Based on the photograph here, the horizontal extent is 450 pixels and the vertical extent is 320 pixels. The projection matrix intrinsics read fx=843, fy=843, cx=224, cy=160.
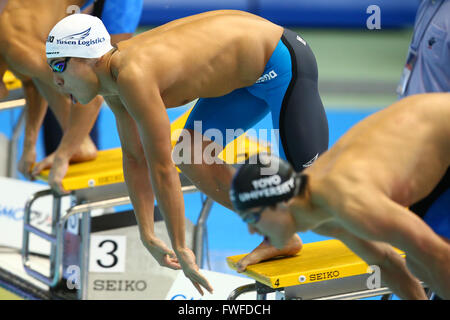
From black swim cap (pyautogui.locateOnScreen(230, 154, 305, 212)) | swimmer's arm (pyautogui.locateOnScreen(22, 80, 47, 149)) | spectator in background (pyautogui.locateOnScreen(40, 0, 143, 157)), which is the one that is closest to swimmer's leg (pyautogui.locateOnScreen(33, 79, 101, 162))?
swimmer's arm (pyautogui.locateOnScreen(22, 80, 47, 149))

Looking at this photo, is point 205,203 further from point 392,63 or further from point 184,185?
point 392,63

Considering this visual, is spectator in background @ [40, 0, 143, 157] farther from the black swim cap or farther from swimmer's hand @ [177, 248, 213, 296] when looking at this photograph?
the black swim cap

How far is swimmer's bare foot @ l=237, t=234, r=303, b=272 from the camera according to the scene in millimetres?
3797

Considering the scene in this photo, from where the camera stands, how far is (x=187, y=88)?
3.60m

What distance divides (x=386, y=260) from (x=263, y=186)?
→ 698 mm

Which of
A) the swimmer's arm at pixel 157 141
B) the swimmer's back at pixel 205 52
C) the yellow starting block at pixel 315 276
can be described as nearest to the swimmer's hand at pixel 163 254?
the swimmer's arm at pixel 157 141

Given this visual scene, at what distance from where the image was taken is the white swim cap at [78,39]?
350 centimetres

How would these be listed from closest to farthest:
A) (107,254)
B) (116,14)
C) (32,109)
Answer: (107,254)
(116,14)
(32,109)

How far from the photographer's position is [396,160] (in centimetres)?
286

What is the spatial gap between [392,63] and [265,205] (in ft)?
28.4

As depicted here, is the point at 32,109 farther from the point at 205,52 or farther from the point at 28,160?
the point at 205,52

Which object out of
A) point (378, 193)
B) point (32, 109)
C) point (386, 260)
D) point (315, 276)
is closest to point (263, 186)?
point (378, 193)

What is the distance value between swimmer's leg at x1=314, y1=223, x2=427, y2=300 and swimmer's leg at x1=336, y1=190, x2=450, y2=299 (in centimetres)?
32
